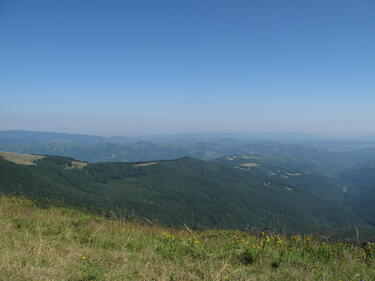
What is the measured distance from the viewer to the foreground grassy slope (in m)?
3.30

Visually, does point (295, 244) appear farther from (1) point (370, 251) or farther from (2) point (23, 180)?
(2) point (23, 180)

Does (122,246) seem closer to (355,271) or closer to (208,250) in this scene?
(208,250)

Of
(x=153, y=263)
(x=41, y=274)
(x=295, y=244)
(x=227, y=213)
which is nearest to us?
(x=41, y=274)

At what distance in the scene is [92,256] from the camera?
388 cm

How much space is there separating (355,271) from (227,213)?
578ft

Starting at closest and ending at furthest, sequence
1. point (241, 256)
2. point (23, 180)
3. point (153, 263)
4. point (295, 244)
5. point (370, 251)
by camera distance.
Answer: point (153, 263)
point (241, 256)
point (370, 251)
point (295, 244)
point (23, 180)

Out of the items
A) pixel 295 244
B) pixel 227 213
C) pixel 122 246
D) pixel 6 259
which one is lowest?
pixel 227 213

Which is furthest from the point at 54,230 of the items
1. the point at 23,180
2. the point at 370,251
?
the point at 23,180

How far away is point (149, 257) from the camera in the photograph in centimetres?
397

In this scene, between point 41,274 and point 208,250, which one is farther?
point 208,250

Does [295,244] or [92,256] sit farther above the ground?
[92,256]

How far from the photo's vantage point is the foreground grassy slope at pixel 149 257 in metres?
3.30

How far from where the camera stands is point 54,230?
16.9 feet

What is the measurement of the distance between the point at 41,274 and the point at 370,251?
630 centimetres
